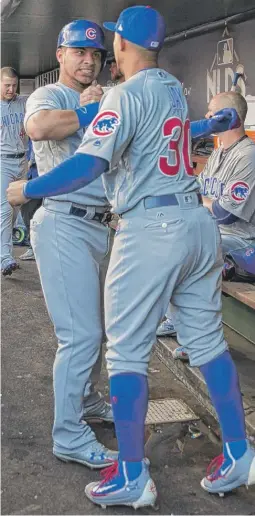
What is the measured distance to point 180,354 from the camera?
4.28m

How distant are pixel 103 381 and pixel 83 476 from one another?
1116 mm

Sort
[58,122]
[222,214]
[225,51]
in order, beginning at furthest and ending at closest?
1. [225,51]
2. [222,214]
3. [58,122]

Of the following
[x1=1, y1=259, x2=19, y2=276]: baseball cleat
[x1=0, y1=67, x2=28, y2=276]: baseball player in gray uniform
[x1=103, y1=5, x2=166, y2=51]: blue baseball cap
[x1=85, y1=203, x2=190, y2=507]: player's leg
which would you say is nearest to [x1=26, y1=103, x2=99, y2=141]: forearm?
[x1=103, y1=5, x2=166, y2=51]: blue baseball cap

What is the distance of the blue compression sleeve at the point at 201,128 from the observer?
3184mm

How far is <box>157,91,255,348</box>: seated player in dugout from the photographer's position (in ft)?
13.7

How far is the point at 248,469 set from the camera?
109 inches

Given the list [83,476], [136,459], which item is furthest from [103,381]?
[136,459]

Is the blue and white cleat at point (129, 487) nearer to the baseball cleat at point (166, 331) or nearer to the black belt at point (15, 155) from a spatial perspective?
the baseball cleat at point (166, 331)

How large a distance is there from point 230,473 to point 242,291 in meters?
1.46

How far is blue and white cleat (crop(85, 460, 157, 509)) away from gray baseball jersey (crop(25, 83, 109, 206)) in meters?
1.10

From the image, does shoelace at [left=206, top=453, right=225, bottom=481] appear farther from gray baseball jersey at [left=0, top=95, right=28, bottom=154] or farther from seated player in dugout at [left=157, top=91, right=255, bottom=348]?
gray baseball jersey at [left=0, top=95, right=28, bottom=154]

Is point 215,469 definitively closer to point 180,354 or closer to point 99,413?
point 99,413

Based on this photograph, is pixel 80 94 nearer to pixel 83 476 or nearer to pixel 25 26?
pixel 83 476

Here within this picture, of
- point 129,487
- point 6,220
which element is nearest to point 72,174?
point 129,487
